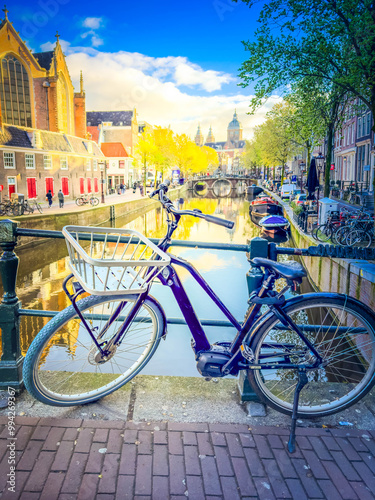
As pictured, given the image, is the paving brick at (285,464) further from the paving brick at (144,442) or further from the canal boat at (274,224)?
the canal boat at (274,224)

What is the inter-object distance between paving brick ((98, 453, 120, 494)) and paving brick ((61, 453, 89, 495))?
0.10 metres

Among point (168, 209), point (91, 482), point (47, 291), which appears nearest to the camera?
point (91, 482)

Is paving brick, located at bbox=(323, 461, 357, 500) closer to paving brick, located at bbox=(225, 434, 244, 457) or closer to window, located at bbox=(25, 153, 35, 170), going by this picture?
paving brick, located at bbox=(225, 434, 244, 457)

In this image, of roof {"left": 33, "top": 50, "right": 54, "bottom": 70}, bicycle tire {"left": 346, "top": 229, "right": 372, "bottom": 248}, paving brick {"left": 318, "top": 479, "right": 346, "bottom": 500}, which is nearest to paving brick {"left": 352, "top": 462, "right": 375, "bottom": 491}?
paving brick {"left": 318, "top": 479, "right": 346, "bottom": 500}

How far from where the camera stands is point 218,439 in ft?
7.07

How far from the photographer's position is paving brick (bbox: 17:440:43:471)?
6.31ft

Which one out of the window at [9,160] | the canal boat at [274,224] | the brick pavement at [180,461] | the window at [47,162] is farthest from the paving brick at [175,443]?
the window at [47,162]

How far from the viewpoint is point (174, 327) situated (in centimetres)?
995

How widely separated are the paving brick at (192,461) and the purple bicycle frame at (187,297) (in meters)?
0.53

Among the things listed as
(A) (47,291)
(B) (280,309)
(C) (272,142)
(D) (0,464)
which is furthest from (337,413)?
(C) (272,142)

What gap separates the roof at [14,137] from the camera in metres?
27.5

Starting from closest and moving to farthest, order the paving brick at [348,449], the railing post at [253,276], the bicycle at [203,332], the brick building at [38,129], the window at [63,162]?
the paving brick at [348,449] < the bicycle at [203,332] < the railing post at [253,276] < the brick building at [38,129] < the window at [63,162]

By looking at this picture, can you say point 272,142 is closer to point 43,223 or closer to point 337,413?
point 43,223

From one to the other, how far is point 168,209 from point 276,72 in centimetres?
1102
